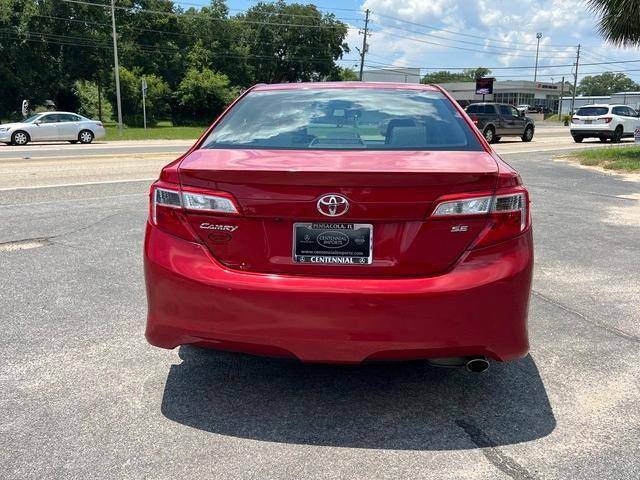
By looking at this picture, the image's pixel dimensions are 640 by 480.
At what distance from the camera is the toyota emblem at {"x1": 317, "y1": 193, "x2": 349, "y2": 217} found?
9.23 feet

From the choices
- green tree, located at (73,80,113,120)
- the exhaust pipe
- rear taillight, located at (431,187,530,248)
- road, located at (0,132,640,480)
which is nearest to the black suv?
road, located at (0,132,640,480)

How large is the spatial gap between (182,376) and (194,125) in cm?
5402

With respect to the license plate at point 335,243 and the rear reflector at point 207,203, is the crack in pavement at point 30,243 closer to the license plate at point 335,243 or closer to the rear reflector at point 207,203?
the rear reflector at point 207,203

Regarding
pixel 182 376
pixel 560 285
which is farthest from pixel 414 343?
pixel 560 285

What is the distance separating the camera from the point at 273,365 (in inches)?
149

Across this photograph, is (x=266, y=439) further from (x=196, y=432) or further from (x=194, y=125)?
(x=194, y=125)

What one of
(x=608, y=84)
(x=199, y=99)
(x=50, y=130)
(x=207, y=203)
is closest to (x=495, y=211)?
(x=207, y=203)

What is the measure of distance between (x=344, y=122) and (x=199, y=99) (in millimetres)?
54943

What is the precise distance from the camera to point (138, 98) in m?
53.1

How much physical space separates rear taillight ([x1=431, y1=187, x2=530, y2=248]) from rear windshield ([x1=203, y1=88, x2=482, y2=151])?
46 cm

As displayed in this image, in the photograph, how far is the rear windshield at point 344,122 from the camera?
Answer: 3.39 m

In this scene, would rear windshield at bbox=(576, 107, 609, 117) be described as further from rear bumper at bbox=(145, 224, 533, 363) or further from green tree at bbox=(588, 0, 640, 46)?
rear bumper at bbox=(145, 224, 533, 363)

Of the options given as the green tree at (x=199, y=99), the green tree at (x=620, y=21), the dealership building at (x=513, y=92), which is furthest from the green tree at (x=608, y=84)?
the green tree at (x=620, y=21)

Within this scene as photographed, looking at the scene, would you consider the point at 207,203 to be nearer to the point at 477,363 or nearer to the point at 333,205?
the point at 333,205
